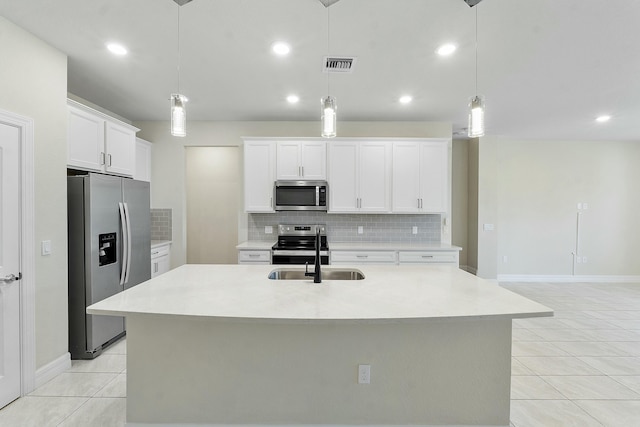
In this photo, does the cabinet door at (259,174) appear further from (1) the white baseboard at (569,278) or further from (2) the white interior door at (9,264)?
(1) the white baseboard at (569,278)

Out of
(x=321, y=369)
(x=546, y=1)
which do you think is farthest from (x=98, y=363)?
(x=546, y=1)

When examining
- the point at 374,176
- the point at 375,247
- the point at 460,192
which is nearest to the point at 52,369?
the point at 375,247

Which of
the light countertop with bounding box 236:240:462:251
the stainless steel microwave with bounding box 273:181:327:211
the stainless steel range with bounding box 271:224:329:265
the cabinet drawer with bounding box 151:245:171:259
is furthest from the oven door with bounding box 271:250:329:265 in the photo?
the cabinet drawer with bounding box 151:245:171:259

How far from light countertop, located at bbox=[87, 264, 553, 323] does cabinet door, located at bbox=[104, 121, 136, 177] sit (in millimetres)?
1749

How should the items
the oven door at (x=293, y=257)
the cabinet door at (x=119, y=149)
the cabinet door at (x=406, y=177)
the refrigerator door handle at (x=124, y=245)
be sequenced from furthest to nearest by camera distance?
the cabinet door at (x=406, y=177) < the oven door at (x=293, y=257) < the cabinet door at (x=119, y=149) < the refrigerator door handle at (x=124, y=245)

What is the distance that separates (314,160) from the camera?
4438mm

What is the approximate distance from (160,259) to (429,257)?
11.9 feet

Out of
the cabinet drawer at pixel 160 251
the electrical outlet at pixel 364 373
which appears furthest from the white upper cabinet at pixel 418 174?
the cabinet drawer at pixel 160 251

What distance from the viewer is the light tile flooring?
2.15 meters

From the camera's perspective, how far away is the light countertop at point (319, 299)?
157cm

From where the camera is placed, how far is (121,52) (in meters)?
2.70

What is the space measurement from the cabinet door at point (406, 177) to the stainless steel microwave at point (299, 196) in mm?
1011

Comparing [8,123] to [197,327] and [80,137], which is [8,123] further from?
[197,327]

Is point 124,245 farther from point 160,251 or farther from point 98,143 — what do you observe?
point 160,251
